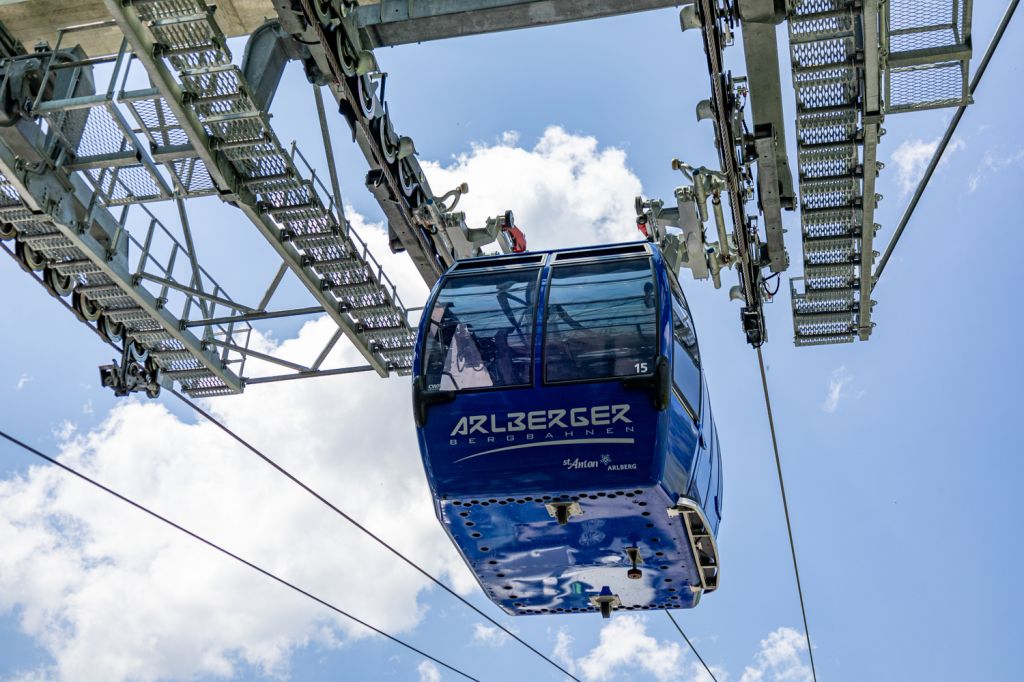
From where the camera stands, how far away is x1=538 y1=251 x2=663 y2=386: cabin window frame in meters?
11.2

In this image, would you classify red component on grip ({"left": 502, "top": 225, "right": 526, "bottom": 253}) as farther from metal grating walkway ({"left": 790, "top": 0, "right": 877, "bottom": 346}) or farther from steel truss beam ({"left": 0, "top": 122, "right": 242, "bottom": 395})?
steel truss beam ({"left": 0, "top": 122, "right": 242, "bottom": 395})

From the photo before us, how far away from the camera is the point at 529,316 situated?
1177 cm

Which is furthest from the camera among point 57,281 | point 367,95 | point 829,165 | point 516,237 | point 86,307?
point 86,307

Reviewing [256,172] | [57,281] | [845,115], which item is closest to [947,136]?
[845,115]

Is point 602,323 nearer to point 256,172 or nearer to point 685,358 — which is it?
point 685,358

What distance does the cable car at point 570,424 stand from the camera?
434 inches

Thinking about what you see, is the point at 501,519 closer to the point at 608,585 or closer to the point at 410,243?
the point at 608,585

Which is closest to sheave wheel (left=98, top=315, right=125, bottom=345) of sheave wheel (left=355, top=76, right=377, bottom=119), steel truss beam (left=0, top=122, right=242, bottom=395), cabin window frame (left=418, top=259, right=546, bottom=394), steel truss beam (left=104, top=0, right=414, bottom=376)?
steel truss beam (left=0, top=122, right=242, bottom=395)

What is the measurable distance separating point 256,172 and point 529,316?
529 centimetres

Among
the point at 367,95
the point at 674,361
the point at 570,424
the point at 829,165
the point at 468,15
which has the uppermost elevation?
the point at 468,15

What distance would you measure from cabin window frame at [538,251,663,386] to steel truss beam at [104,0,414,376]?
4.44 metres

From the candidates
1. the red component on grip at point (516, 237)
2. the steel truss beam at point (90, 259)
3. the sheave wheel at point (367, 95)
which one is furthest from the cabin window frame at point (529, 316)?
the steel truss beam at point (90, 259)

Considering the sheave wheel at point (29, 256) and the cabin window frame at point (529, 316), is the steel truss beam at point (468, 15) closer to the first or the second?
the cabin window frame at point (529, 316)

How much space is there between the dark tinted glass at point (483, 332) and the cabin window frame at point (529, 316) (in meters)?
0.02
